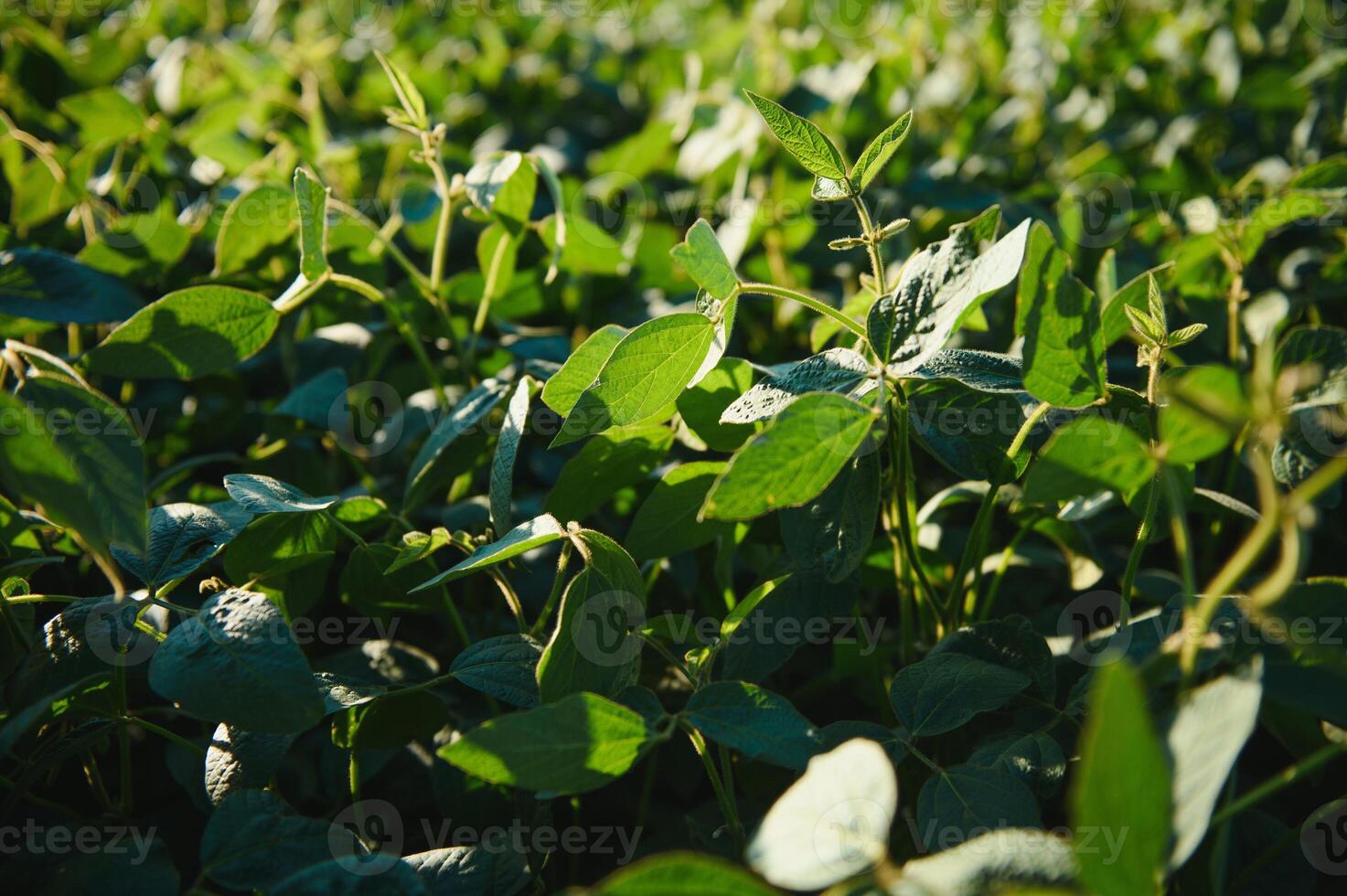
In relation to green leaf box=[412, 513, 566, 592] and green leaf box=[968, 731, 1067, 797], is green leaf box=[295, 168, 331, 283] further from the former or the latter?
green leaf box=[968, 731, 1067, 797]

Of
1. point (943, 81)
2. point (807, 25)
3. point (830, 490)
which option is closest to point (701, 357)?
point (830, 490)

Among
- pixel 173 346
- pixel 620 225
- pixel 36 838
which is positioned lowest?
pixel 36 838

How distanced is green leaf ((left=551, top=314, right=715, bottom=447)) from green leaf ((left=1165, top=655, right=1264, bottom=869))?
37 cm

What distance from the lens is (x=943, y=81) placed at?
1723mm

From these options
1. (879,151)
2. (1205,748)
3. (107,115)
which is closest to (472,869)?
(1205,748)

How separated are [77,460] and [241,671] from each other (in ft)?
0.53

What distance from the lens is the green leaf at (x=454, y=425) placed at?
805 millimetres

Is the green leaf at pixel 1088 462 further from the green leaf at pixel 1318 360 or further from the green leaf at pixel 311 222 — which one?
the green leaf at pixel 311 222

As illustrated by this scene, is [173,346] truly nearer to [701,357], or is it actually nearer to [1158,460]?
[701,357]

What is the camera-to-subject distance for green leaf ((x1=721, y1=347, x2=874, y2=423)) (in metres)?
0.64

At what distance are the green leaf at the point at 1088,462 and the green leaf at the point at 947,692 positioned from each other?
18 cm

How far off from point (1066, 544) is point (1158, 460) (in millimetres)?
360

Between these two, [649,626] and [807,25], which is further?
[807,25]

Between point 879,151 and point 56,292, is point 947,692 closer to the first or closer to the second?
point 879,151
